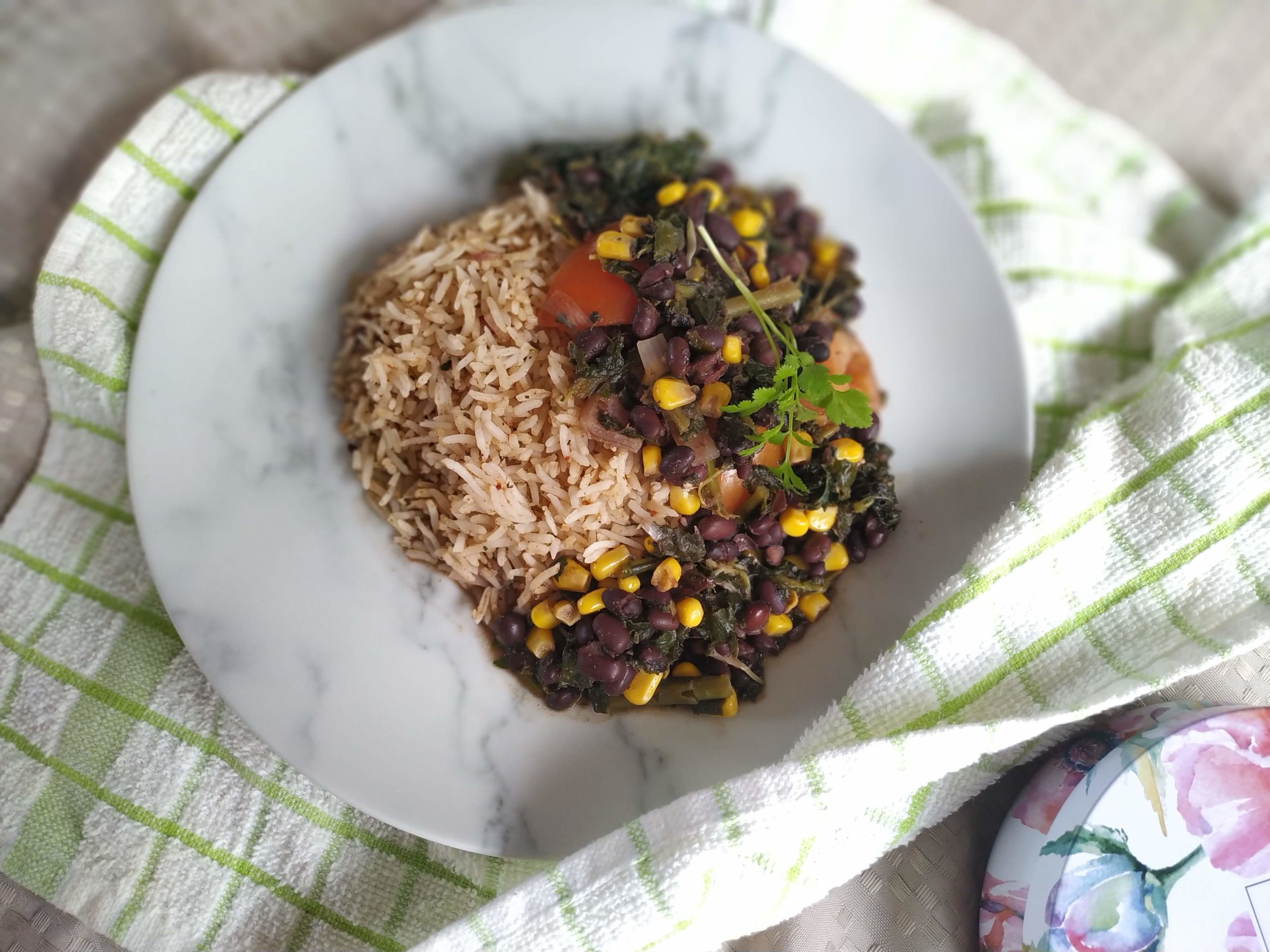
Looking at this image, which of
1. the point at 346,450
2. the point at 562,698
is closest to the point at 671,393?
the point at 562,698

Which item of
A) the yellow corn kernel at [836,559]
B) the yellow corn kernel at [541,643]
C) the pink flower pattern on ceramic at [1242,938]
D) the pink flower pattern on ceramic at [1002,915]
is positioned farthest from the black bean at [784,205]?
the pink flower pattern on ceramic at [1242,938]

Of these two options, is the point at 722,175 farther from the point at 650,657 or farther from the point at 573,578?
the point at 650,657

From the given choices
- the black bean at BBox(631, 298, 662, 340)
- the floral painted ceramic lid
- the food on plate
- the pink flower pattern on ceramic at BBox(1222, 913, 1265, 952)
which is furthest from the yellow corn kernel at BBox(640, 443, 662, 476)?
the pink flower pattern on ceramic at BBox(1222, 913, 1265, 952)

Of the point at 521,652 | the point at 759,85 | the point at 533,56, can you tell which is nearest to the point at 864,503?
the point at 521,652

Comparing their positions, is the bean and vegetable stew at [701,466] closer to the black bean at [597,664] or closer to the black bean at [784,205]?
the black bean at [597,664]

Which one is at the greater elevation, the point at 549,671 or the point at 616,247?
the point at 616,247

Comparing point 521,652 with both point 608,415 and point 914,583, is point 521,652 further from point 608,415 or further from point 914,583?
point 914,583
